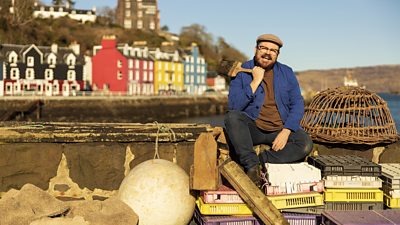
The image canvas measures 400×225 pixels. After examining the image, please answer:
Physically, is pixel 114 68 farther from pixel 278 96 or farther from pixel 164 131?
pixel 278 96

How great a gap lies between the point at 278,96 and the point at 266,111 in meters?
0.19

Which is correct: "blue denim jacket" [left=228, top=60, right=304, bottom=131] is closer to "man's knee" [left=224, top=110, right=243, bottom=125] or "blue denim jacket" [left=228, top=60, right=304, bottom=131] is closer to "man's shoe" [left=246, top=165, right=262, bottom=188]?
"man's knee" [left=224, top=110, right=243, bottom=125]

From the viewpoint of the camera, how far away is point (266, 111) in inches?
201

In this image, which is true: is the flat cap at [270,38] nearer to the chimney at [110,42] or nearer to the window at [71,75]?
the window at [71,75]

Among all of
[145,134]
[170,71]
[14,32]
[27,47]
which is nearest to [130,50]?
[170,71]

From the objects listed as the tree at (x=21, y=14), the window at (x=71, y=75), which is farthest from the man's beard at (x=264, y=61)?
the tree at (x=21, y=14)

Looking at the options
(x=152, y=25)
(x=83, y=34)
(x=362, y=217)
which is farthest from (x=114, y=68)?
(x=362, y=217)

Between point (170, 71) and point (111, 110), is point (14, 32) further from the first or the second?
point (111, 110)

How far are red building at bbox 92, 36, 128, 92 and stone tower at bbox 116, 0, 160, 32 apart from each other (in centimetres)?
5826

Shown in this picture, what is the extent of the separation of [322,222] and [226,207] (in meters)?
0.83

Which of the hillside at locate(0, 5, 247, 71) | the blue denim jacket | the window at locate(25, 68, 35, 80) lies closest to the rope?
the blue denim jacket

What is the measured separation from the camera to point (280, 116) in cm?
512

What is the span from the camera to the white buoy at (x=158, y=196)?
4547mm

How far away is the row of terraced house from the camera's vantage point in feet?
195
